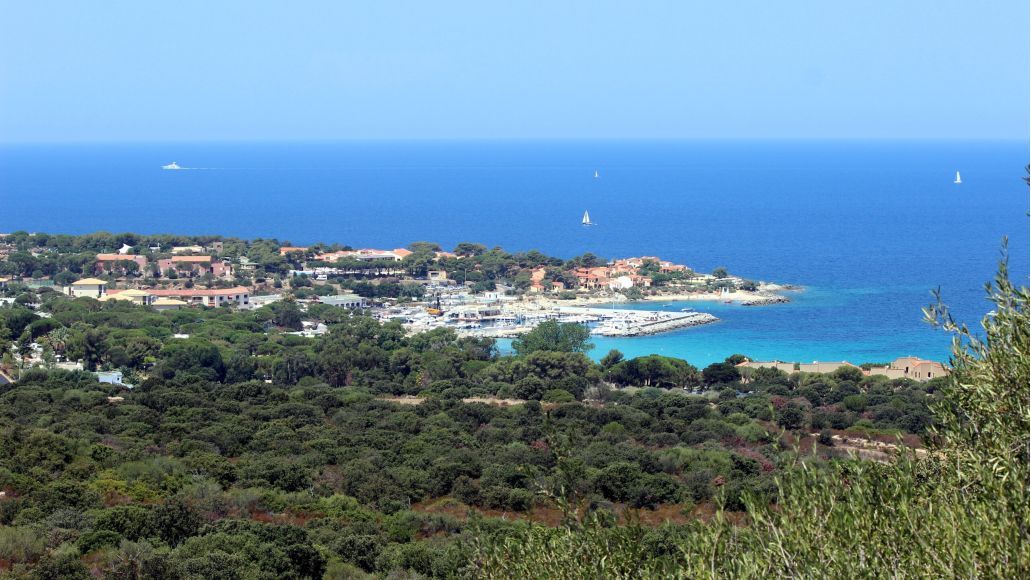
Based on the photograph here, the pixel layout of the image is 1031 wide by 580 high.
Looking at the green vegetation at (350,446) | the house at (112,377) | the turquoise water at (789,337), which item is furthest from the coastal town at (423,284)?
the house at (112,377)

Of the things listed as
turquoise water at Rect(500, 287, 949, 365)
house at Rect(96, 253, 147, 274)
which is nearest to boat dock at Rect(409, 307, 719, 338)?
turquoise water at Rect(500, 287, 949, 365)

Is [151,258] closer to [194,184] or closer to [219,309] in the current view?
[219,309]

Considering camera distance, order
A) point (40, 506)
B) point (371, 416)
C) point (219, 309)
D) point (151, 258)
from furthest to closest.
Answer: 1. point (151, 258)
2. point (219, 309)
3. point (371, 416)
4. point (40, 506)

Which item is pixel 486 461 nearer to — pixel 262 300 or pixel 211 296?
pixel 262 300

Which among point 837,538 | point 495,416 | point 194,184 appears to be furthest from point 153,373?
point 194,184

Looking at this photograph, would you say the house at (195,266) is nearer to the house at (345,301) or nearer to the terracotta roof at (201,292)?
the terracotta roof at (201,292)
